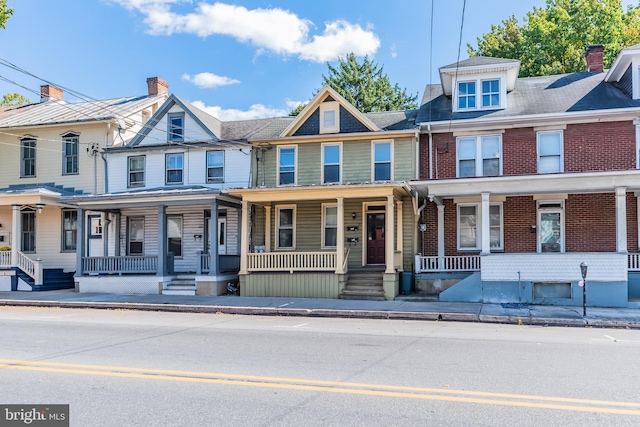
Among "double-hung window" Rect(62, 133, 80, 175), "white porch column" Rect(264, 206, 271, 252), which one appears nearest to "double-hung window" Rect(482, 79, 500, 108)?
"white porch column" Rect(264, 206, 271, 252)

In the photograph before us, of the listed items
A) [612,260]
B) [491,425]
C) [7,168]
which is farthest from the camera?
[7,168]

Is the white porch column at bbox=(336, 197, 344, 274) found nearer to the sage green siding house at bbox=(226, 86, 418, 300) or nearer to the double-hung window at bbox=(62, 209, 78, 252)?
the sage green siding house at bbox=(226, 86, 418, 300)

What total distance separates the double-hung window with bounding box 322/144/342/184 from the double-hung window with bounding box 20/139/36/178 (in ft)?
44.2

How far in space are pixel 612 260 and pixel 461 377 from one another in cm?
1088

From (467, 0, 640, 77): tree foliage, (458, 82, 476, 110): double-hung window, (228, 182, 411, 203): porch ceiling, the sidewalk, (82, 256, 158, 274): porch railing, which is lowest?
the sidewalk

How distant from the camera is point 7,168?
23766 mm

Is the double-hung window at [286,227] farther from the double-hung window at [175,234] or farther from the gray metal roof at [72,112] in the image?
the gray metal roof at [72,112]

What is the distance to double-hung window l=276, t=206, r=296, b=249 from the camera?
20.7 meters

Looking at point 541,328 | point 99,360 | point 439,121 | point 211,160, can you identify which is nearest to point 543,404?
point 99,360

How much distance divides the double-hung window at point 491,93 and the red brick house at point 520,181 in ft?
0.13

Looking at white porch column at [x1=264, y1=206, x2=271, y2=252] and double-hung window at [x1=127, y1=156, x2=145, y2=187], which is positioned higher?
double-hung window at [x1=127, y1=156, x2=145, y2=187]

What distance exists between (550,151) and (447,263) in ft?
17.8

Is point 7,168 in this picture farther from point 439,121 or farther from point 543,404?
point 543,404

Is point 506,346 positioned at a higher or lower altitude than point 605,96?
lower
